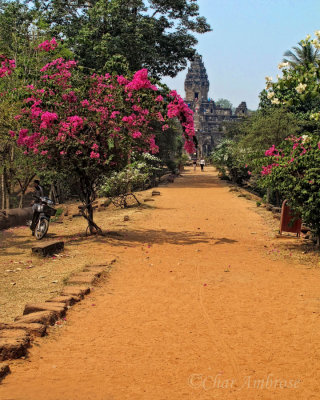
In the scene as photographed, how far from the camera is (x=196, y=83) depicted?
3305 inches

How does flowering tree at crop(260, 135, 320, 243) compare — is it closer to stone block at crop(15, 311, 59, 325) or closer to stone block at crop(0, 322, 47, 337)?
stone block at crop(15, 311, 59, 325)

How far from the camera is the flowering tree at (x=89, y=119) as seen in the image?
1039 centimetres

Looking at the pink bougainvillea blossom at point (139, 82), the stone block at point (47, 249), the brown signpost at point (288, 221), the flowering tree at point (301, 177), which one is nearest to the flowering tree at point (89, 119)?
the pink bougainvillea blossom at point (139, 82)

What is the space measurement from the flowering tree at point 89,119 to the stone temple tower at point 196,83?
7335cm

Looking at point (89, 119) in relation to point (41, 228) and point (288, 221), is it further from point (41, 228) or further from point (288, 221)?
point (288, 221)

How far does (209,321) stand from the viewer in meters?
5.78

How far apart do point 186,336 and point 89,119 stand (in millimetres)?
6583

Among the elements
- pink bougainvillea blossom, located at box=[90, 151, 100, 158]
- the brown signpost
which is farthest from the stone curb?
the brown signpost

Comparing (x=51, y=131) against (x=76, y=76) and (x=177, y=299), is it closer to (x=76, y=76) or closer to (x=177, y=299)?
(x=76, y=76)

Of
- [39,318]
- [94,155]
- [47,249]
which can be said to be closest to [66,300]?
[39,318]

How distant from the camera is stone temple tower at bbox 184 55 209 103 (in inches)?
3292

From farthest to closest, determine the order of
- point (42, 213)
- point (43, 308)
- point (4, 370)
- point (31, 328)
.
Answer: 1. point (42, 213)
2. point (43, 308)
3. point (31, 328)
4. point (4, 370)

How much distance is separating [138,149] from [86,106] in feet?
5.14

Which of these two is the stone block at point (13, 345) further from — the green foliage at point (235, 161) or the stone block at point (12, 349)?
the green foliage at point (235, 161)
